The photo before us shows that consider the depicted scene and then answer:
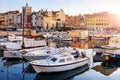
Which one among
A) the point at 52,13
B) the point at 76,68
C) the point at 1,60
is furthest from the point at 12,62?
the point at 52,13

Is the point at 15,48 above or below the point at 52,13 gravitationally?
below

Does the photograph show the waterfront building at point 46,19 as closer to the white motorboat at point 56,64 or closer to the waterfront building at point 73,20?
the waterfront building at point 73,20

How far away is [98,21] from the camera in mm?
92000

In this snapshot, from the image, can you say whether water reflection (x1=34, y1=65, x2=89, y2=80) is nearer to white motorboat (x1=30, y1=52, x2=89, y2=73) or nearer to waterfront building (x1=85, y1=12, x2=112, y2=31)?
white motorboat (x1=30, y1=52, x2=89, y2=73)

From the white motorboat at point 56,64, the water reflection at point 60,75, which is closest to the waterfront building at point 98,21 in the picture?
the white motorboat at point 56,64

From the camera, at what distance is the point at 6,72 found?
58.7 ft

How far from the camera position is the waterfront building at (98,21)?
296 feet

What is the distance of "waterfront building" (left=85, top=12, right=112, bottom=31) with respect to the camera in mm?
90113

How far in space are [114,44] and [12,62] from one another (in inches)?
496

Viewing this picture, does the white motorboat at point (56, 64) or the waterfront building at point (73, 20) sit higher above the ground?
the waterfront building at point (73, 20)

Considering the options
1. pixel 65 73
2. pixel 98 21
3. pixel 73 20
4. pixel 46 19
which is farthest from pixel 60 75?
pixel 98 21

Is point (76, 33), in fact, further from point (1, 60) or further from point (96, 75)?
point (96, 75)

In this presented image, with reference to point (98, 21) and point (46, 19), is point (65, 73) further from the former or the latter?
point (98, 21)

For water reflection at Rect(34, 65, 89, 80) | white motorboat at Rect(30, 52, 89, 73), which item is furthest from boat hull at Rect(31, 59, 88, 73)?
water reflection at Rect(34, 65, 89, 80)
